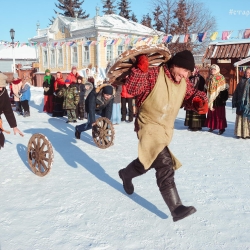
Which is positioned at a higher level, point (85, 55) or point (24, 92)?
point (85, 55)

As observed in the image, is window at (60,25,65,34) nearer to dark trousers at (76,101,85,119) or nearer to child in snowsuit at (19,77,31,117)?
child in snowsuit at (19,77,31,117)

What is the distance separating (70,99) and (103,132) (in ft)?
12.8

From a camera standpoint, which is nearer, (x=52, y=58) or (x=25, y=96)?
(x=25, y=96)

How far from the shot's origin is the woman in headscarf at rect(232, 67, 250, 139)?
21.5 feet

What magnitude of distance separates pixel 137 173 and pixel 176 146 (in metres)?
3.24

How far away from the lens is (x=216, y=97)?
23.9 feet

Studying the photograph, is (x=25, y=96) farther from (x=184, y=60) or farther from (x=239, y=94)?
(x=184, y=60)

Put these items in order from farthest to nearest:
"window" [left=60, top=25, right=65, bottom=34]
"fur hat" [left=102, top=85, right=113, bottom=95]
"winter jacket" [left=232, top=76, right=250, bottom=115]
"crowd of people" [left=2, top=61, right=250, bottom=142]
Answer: "window" [left=60, top=25, right=65, bottom=34], "winter jacket" [left=232, top=76, right=250, bottom=115], "crowd of people" [left=2, top=61, right=250, bottom=142], "fur hat" [left=102, top=85, right=113, bottom=95]

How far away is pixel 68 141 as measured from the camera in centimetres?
675

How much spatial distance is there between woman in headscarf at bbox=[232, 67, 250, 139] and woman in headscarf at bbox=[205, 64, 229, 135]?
1.20 feet

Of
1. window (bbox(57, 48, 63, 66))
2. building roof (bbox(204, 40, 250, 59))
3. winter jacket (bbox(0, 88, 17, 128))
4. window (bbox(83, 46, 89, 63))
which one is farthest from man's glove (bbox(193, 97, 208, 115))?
window (bbox(57, 48, 63, 66))

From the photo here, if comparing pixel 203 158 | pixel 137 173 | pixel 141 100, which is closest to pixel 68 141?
pixel 203 158

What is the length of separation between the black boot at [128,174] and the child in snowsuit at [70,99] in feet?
20.9

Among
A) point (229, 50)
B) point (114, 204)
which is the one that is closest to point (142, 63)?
point (114, 204)
